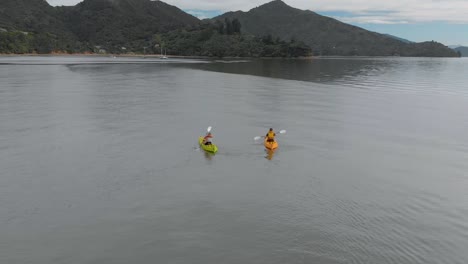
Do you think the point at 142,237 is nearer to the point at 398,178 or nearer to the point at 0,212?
the point at 0,212

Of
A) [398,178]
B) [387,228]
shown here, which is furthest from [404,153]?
[387,228]

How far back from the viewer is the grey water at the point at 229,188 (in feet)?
59.8

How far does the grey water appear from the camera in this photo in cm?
1823

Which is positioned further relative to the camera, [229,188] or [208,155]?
[208,155]

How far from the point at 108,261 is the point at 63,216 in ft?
18.3

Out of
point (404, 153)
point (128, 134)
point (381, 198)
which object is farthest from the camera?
point (128, 134)

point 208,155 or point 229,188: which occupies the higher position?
point 208,155

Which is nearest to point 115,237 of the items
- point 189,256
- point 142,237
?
point 142,237

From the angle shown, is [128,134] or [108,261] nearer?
[108,261]

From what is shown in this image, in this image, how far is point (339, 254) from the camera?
1773 centimetres

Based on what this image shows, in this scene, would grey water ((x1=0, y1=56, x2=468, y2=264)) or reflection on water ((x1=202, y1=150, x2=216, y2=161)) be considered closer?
grey water ((x1=0, y1=56, x2=468, y2=264))

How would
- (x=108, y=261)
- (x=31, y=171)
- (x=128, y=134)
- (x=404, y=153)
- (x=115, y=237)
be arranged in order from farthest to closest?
(x=128, y=134), (x=404, y=153), (x=31, y=171), (x=115, y=237), (x=108, y=261)

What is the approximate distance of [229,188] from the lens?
25.7 m

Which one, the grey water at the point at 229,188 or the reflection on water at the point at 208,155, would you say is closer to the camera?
the grey water at the point at 229,188
